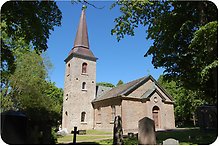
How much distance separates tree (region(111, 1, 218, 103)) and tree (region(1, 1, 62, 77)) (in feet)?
10.5

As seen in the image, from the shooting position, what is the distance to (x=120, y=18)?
9.99 metres

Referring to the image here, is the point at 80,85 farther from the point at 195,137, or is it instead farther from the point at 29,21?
the point at 29,21

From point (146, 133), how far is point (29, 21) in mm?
7167

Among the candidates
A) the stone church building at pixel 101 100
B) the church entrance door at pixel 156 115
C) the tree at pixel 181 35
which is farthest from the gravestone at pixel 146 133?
the church entrance door at pixel 156 115

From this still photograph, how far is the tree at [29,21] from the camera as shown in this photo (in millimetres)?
8586

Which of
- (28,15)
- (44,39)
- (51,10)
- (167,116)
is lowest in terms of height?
(167,116)

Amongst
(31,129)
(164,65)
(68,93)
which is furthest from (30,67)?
(164,65)

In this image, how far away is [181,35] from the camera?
464 inches

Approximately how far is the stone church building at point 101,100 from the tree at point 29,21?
17659 mm

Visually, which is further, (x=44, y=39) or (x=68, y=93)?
(x=68, y=93)

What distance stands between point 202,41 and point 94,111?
1015 inches

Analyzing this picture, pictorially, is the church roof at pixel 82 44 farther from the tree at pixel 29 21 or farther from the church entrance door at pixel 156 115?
the tree at pixel 29 21

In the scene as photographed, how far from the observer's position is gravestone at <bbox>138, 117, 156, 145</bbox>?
8080 mm

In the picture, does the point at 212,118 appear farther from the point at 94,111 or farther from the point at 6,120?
the point at 6,120
